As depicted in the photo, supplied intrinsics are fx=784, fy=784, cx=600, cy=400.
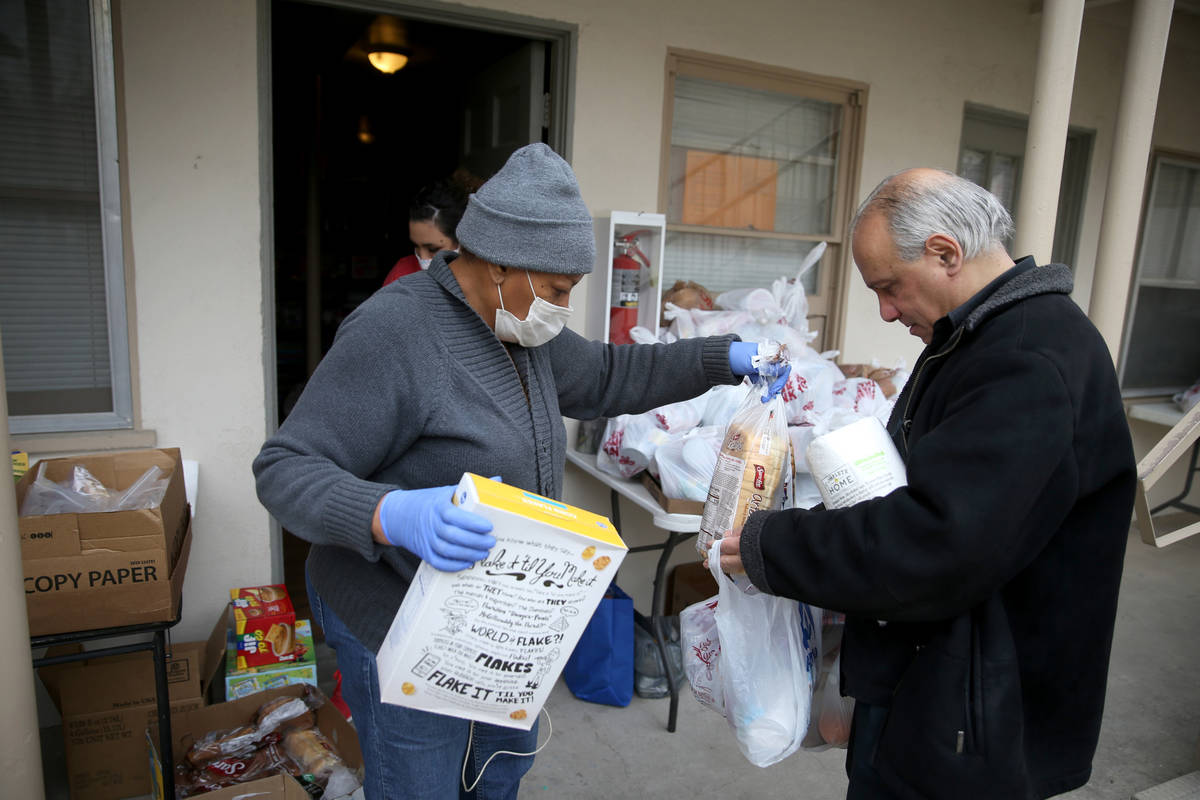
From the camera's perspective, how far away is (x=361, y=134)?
7.00 meters

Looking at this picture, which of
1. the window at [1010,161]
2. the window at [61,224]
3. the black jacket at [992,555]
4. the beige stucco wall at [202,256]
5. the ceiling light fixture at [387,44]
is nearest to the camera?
the black jacket at [992,555]

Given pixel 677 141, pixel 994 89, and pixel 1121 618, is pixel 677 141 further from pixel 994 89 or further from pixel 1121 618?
pixel 1121 618

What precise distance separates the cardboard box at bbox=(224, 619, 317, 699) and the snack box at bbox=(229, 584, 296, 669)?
1 cm

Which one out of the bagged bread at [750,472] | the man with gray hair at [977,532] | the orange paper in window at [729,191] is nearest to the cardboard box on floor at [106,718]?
the bagged bread at [750,472]

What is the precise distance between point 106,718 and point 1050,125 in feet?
10.8

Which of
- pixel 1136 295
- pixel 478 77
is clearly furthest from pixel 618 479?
pixel 1136 295

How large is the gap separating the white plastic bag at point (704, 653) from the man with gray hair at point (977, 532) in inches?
13.2

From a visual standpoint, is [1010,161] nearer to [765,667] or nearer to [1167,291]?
[1167,291]

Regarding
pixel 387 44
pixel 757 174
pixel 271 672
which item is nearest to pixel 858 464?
pixel 271 672

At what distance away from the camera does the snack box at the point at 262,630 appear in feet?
8.86

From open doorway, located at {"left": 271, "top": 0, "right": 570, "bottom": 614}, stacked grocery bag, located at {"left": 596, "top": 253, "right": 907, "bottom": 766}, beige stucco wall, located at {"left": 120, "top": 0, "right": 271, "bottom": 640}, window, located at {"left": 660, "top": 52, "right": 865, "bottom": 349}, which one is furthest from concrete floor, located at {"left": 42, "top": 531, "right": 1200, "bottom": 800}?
window, located at {"left": 660, "top": 52, "right": 865, "bottom": 349}

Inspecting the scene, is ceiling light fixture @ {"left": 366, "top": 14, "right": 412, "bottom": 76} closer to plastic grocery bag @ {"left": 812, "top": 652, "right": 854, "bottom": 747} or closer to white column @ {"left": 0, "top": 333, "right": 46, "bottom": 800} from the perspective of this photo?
white column @ {"left": 0, "top": 333, "right": 46, "bottom": 800}

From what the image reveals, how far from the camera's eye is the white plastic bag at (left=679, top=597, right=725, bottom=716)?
1.68 metres

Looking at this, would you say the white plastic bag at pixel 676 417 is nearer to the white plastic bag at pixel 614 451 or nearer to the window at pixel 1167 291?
the white plastic bag at pixel 614 451
